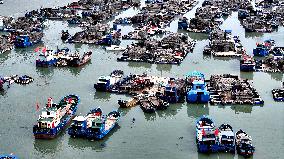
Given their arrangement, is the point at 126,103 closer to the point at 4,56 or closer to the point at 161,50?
the point at 161,50

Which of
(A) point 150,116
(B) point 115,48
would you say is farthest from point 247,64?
(B) point 115,48

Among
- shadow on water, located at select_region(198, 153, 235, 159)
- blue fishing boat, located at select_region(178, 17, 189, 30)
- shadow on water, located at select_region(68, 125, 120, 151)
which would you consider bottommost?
shadow on water, located at select_region(198, 153, 235, 159)

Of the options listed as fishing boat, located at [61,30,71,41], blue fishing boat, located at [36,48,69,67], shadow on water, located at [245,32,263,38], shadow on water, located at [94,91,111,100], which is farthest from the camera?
shadow on water, located at [245,32,263,38]

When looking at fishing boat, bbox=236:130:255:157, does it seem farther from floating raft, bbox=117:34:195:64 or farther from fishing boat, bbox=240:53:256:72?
floating raft, bbox=117:34:195:64

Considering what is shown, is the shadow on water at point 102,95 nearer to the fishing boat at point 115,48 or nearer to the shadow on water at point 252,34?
the fishing boat at point 115,48

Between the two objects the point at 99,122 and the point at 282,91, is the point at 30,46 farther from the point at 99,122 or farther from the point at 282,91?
the point at 282,91

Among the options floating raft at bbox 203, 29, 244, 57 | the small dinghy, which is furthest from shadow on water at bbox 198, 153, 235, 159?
floating raft at bbox 203, 29, 244, 57

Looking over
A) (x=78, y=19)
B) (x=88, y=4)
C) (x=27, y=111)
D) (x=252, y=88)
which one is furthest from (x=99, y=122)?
(x=88, y=4)
